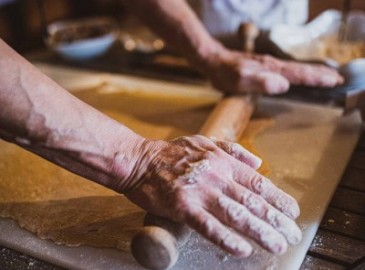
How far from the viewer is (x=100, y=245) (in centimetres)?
83

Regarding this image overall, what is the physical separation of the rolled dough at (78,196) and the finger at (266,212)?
0.22m

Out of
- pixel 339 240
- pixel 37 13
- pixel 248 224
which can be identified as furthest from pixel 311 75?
pixel 37 13

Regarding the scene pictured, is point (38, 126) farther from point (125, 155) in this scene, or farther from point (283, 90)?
point (283, 90)

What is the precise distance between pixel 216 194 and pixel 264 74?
1.65 ft

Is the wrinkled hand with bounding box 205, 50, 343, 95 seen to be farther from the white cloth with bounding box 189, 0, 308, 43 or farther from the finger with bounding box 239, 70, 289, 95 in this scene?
the white cloth with bounding box 189, 0, 308, 43

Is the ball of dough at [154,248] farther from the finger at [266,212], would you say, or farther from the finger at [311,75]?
the finger at [311,75]

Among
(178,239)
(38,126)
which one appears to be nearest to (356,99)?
(178,239)

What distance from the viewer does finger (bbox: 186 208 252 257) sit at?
69 cm

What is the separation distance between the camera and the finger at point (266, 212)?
28.4 inches

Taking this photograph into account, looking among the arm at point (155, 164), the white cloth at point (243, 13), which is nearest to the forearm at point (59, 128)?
the arm at point (155, 164)

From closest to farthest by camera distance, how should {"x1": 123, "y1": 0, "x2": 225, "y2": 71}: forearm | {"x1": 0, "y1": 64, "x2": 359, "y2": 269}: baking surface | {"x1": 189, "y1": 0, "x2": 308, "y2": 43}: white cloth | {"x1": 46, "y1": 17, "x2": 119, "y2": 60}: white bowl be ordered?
1. {"x1": 0, "y1": 64, "x2": 359, "y2": 269}: baking surface
2. {"x1": 123, "y1": 0, "x2": 225, "y2": 71}: forearm
3. {"x1": 189, "y1": 0, "x2": 308, "y2": 43}: white cloth
4. {"x1": 46, "y1": 17, "x2": 119, "y2": 60}: white bowl

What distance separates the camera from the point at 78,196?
3.19 feet

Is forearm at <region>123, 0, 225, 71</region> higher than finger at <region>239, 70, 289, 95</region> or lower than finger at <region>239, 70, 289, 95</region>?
higher

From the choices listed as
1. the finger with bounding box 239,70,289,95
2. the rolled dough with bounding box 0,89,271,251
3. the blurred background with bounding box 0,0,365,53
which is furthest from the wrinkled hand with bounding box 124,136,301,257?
the blurred background with bounding box 0,0,365,53
